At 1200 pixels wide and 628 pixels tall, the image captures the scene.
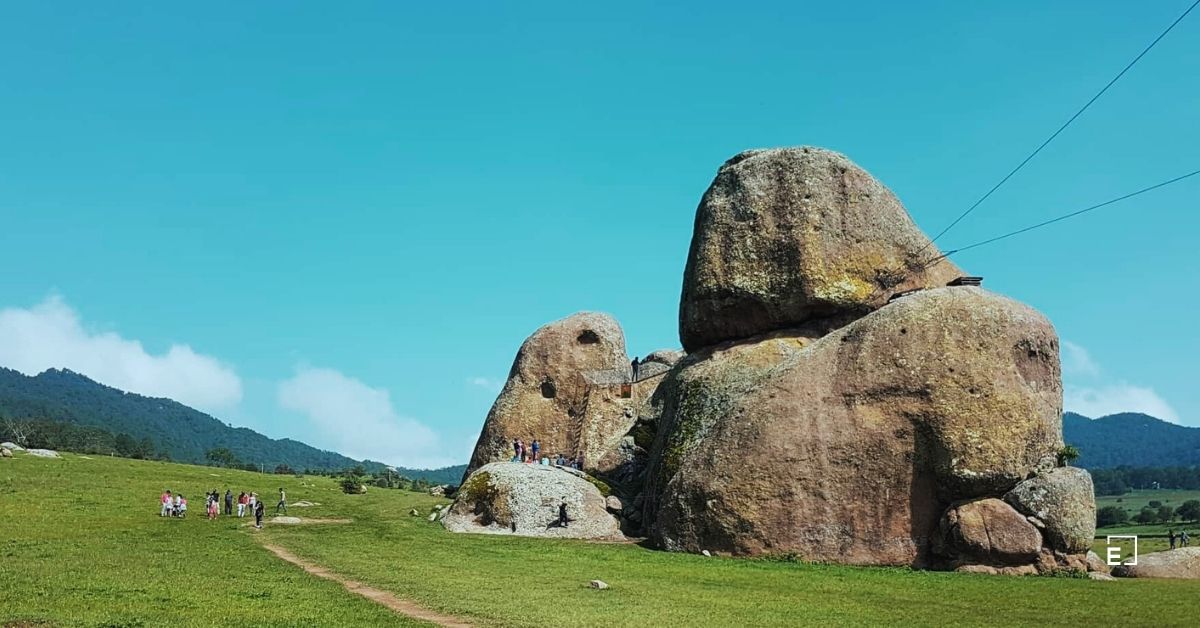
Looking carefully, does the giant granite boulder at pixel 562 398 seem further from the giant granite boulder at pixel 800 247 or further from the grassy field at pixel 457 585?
the grassy field at pixel 457 585

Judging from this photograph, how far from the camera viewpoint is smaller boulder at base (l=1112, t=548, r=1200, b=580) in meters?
36.0

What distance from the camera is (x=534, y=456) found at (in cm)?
5969

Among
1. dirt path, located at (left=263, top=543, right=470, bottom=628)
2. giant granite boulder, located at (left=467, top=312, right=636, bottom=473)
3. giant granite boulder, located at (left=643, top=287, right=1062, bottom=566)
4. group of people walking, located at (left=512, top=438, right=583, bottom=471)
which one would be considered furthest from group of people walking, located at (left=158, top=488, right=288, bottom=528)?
giant granite boulder, located at (left=643, top=287, right=1062, bottom=566)

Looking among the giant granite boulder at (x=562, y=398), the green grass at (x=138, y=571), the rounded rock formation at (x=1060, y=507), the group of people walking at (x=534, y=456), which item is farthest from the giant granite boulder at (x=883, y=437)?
the giant granite boulder at (x=562, y=398)

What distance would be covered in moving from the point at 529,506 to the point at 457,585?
17.4 m

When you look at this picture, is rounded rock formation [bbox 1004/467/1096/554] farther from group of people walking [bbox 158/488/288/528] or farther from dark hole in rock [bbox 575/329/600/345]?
dark hole in rock [bbox 575/329/600/345]

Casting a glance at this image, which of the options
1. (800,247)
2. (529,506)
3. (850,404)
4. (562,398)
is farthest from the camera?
(562,398)

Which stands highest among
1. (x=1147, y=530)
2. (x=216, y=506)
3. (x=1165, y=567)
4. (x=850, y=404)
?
(x=850, y=404)

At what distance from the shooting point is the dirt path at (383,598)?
20.0 metres

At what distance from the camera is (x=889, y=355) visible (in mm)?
37281

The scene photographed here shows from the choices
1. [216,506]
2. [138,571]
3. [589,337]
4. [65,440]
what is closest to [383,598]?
[138,571]

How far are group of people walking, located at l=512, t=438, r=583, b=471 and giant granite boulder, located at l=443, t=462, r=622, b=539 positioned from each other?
366 inches

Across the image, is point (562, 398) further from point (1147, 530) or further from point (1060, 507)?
point (1147, 530)

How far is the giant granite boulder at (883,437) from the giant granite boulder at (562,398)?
23.1m
